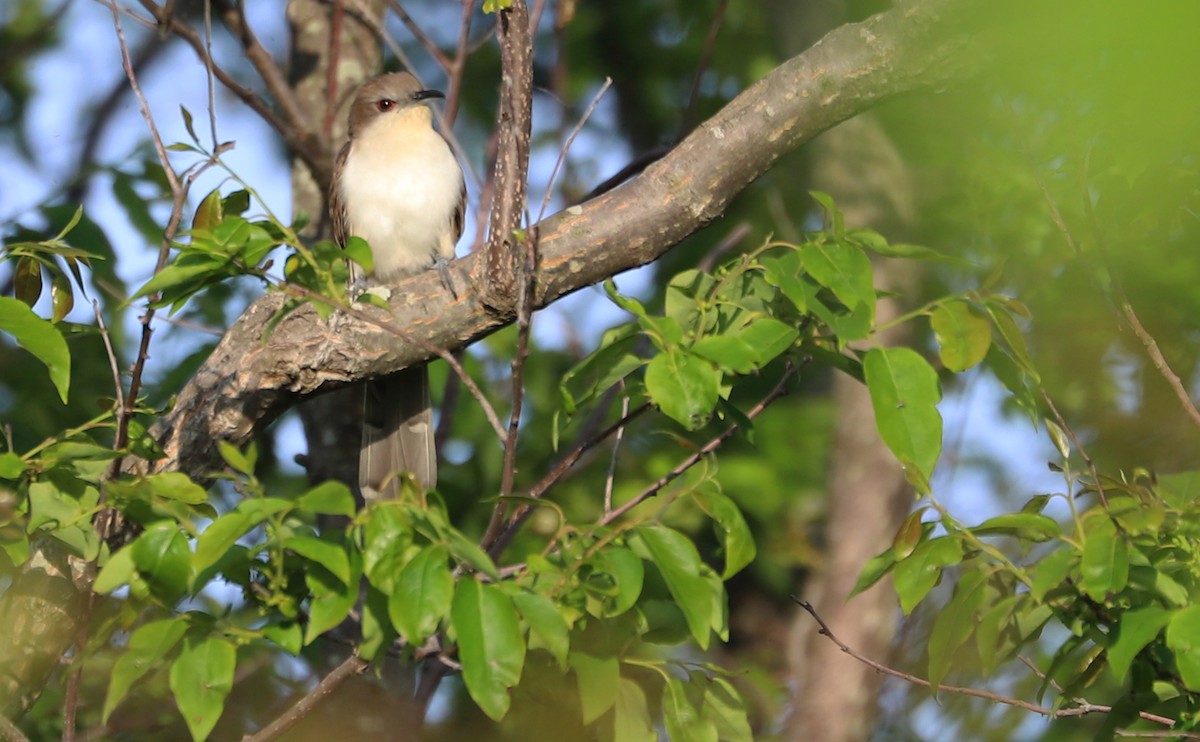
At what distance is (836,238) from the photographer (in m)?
2.56

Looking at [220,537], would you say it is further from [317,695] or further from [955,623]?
[955,623]

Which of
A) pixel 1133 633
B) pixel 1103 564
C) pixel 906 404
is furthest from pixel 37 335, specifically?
pixel 1133 633

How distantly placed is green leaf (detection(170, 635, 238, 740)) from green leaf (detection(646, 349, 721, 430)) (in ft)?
3.18

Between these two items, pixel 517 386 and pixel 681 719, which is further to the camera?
pixel 681 719

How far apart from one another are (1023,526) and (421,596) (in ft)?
3.99

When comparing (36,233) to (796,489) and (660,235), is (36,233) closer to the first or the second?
(660,235)

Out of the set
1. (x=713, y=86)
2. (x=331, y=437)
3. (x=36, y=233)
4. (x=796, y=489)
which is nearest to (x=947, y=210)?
(x=796, y=489)

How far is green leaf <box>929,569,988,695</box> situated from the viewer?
8.05 ft

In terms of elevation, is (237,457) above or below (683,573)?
above

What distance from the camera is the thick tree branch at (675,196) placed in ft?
10.4

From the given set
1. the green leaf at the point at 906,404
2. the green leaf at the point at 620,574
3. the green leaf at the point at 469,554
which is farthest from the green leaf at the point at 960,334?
the green leaf at the point at 469,554

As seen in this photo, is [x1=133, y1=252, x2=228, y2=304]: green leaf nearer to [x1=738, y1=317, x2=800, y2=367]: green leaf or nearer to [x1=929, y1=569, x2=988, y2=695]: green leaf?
[x1=738, y1=317, x2=800, y2=367]: green leaf

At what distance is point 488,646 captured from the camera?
2.09 m

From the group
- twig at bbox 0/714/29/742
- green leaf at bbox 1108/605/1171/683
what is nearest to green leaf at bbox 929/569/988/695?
green leaf at bbox 1108/605/1171/683
